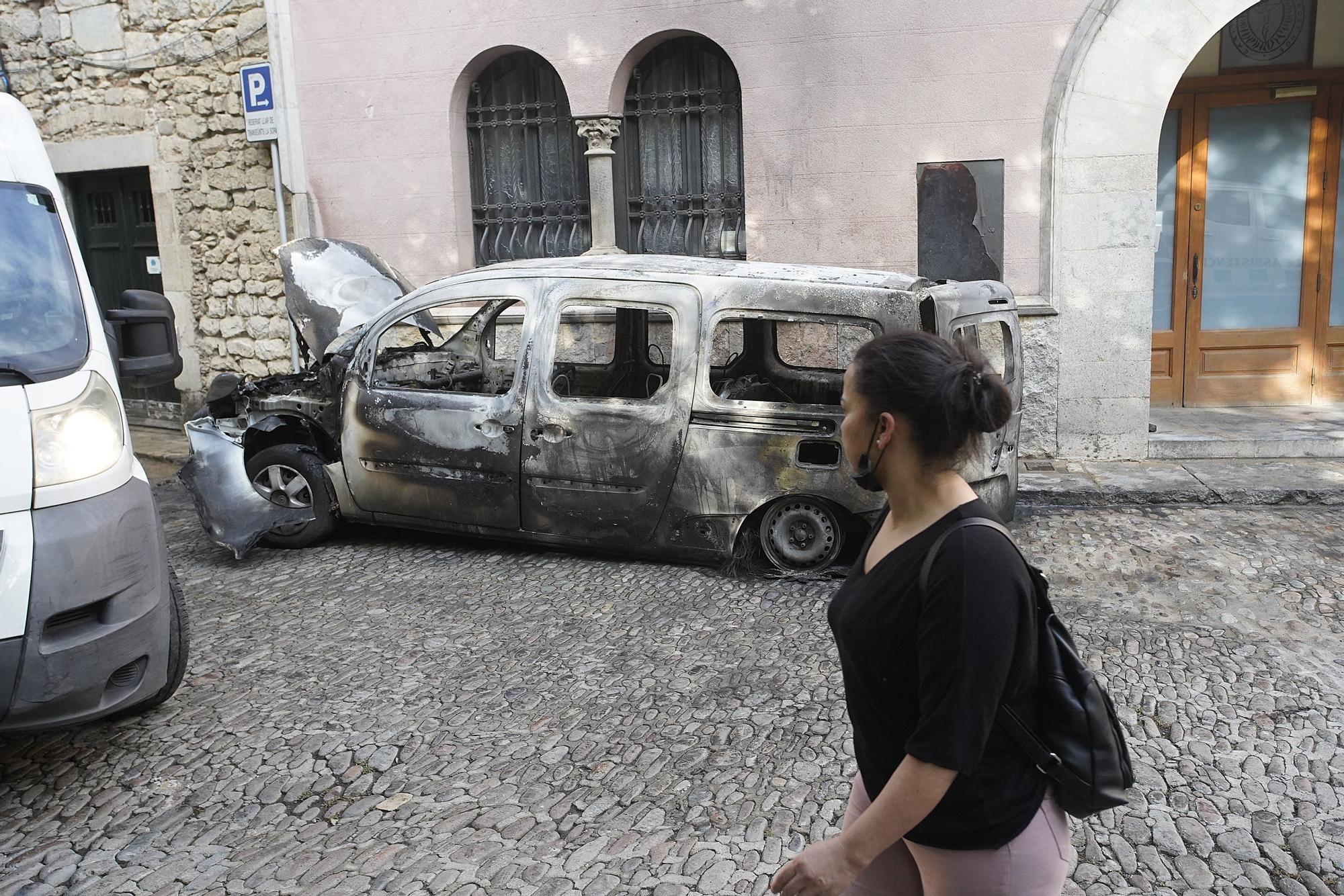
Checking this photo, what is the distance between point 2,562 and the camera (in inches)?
143

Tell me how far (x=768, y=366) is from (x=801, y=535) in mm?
1314

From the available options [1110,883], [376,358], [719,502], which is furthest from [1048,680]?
[376,358]

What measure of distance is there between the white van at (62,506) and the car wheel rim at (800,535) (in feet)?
9.76

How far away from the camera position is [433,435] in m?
6.70

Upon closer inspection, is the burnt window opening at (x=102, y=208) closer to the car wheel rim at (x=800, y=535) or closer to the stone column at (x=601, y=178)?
the stone column at (x=601, y=178)

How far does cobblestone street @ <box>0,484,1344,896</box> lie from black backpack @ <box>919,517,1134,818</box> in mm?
1498

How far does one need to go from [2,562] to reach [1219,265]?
9.81m

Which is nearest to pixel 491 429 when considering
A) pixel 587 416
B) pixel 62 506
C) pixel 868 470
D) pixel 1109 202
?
pixel 587 416

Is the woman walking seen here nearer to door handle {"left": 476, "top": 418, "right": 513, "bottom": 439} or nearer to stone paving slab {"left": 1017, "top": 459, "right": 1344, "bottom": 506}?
door handle {"left": 476, "top": 418, "right": 513, "bottom": 439}

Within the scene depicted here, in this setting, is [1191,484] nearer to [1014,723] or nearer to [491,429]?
[491,429]

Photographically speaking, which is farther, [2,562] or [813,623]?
[813,623]

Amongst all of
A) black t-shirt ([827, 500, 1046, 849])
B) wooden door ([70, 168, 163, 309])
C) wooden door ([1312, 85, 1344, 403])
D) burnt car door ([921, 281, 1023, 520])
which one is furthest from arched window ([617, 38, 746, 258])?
black t-shirt ([827, 500, 1046, 849])

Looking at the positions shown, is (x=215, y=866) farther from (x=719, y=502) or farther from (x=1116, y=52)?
(x=1116, y=52)

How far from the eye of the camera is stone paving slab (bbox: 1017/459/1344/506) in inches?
299
